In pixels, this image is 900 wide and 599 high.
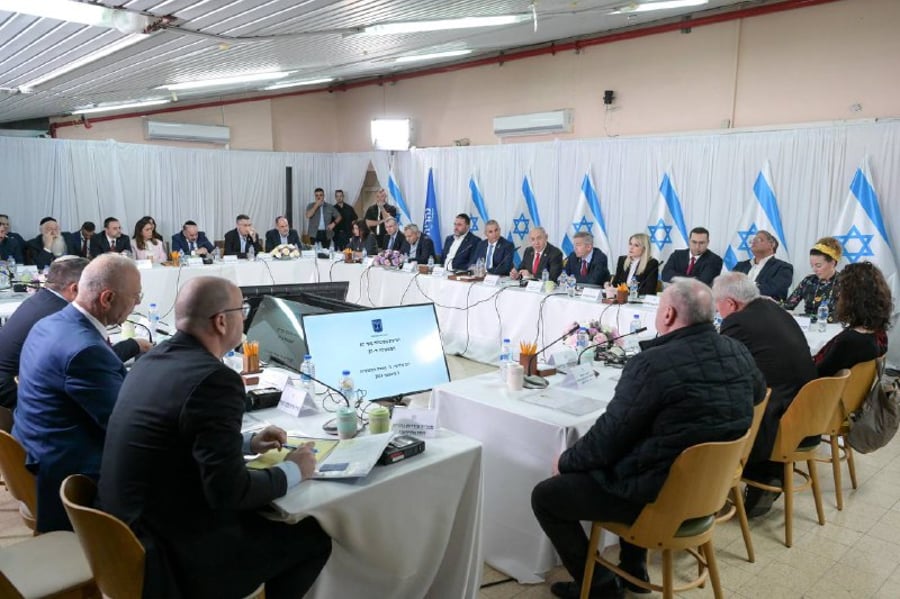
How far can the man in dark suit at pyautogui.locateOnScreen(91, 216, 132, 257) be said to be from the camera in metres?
7.38

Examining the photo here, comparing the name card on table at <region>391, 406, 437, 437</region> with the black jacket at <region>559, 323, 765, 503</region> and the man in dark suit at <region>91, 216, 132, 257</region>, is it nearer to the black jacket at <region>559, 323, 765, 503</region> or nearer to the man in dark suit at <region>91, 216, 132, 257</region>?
the black jacket at <region>559, 323, 765, 503</region>

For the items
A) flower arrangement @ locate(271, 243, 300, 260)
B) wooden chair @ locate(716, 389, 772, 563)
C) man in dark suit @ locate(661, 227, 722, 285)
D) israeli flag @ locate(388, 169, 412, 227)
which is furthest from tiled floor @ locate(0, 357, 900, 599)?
israeli flag @ locate(388, 169, 412, 227)

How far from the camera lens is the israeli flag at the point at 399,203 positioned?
9.70 m

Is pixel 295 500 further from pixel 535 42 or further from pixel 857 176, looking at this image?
pixel 535 42

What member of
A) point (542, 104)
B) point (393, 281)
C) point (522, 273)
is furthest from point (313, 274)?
point (542, 104)

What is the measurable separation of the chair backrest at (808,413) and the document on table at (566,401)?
0.81 meters

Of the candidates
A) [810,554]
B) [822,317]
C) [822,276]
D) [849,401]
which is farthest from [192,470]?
[822,276]

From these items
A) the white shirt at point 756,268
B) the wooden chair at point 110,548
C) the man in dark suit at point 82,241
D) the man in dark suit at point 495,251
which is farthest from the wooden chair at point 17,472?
the man in dark suit at point 82,241

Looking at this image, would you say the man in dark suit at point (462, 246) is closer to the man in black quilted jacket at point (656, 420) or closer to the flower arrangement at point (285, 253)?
the flower arrangement at point (285, 253)

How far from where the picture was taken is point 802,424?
2.70 metres

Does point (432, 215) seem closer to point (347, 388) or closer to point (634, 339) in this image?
point (634, 339)

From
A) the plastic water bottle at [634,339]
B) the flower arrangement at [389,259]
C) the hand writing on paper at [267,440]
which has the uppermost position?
the flower arrangement at [389,259]

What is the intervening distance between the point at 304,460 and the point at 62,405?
85 cm

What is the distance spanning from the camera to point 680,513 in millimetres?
1965
